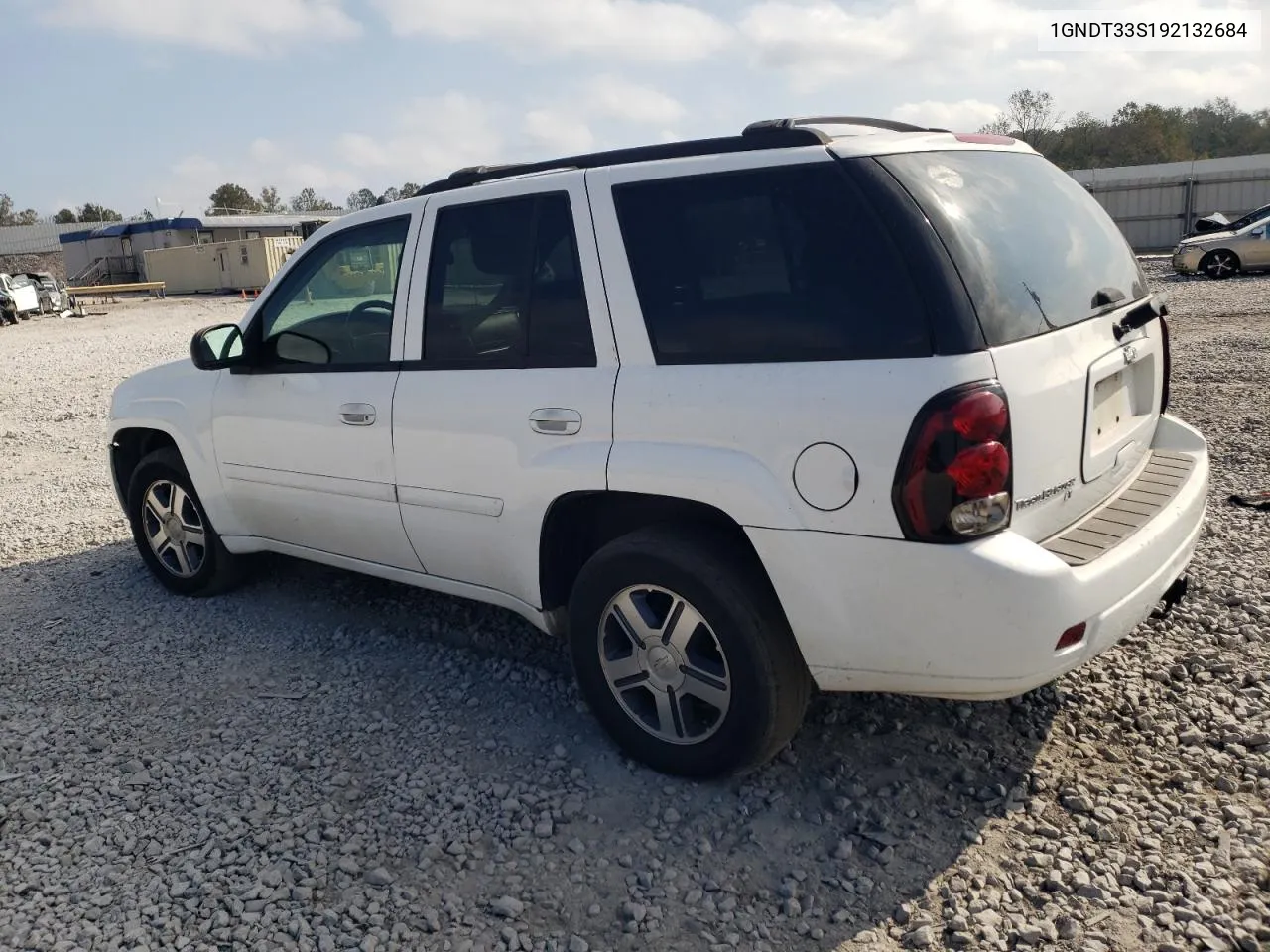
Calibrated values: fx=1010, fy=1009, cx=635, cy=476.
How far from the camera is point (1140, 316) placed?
3352 mm

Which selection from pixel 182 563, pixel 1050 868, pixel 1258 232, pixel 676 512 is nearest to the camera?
pixel 1050 868

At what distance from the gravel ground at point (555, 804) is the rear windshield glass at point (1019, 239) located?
147 cm

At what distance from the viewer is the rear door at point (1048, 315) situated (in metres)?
2.77

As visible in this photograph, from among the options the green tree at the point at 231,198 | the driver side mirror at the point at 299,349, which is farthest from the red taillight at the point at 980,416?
the green tree at the point at 231,198

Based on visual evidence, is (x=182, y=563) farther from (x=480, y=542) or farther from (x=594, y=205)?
(x=594, y=205)

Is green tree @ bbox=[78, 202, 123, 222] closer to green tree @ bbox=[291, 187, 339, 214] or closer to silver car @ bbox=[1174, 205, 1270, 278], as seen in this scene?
green tree @ bbox=[291, 187, 339, 214]

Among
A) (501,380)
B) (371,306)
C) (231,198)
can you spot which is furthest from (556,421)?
(231,198)

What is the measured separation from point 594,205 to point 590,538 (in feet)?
3.88

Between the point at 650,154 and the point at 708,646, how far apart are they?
1699 mm

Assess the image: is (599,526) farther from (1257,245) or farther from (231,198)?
(231,198)

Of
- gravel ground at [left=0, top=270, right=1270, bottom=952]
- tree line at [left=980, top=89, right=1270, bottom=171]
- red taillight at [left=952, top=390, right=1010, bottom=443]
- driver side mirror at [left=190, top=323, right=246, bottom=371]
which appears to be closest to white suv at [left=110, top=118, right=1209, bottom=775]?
red taillight at [left=952, top=390, right=1010, bottom=443]

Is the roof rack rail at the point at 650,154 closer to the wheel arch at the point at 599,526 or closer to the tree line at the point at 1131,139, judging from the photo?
the wheel arch at the point at 599,526

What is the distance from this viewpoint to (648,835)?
3.12 m

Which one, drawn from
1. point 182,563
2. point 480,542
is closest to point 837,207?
point 480,542
